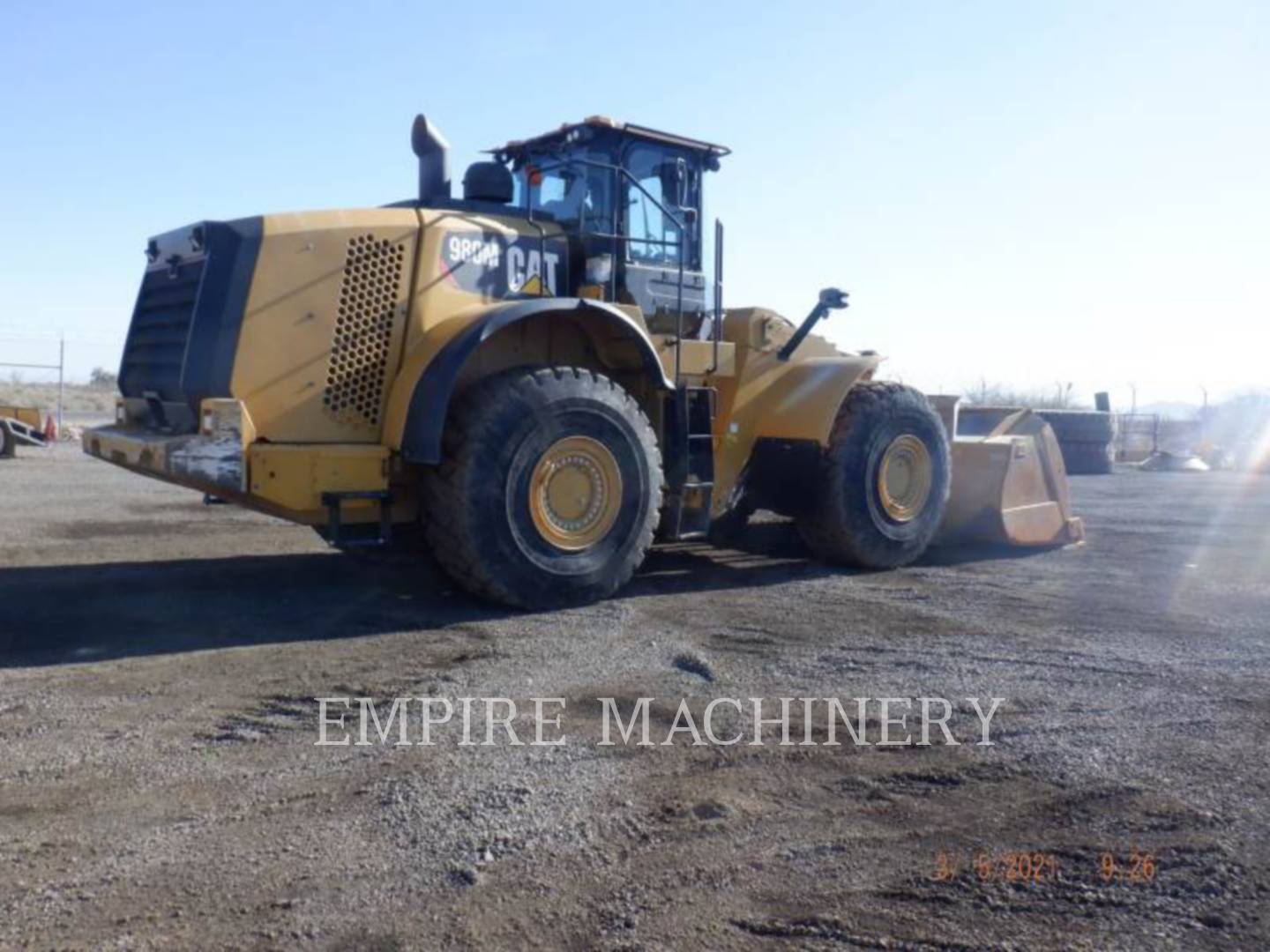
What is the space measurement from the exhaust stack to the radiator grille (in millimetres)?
1795

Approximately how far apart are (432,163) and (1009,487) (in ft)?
18.9

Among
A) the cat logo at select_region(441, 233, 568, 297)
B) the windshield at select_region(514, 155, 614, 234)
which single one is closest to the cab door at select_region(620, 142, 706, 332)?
Answer: the windshield at select_region(514, 155, 614, 234)

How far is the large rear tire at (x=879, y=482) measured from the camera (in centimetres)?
895

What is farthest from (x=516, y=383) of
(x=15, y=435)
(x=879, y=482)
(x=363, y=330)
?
(x=15, y=435)

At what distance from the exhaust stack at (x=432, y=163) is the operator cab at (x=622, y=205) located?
239mm

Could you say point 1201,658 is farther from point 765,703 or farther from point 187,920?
point 187,920

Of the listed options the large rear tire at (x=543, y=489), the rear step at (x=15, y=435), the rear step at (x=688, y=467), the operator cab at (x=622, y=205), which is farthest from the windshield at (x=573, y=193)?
the rear step at (x=15, y=435)

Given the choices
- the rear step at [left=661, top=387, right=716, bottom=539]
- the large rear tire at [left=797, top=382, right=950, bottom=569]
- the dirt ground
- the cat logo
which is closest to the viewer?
Result: the dirt ground

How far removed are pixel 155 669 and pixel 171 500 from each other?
28.3ft

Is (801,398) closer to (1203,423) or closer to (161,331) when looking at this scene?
(161,331)

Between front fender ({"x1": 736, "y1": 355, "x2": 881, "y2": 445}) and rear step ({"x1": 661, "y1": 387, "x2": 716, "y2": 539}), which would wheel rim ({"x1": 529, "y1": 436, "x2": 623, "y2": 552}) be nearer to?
rear step ({"x1": 661, "y1": 387, "x2": 716, "y2": 539})

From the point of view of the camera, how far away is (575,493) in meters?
7.26

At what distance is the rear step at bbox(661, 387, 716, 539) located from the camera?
800 cm

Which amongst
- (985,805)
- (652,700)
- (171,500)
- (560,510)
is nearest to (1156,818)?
(985,805)
